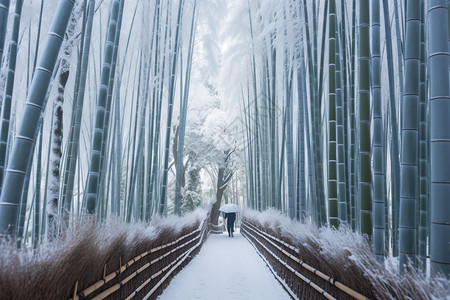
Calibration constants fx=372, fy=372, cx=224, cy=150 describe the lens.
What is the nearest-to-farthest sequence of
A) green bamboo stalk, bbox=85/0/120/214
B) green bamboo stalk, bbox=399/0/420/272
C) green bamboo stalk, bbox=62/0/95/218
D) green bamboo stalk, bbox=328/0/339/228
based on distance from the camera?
green bamboo stalk, bbox=399/0/420/272
green bamboo stalk, bbox=85/0/120/214
green bamboo stalk, bbox=328/0/339/228
green bamboo stalk, bbox=62/0/95/218

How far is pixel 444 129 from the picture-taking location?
1.61 meters

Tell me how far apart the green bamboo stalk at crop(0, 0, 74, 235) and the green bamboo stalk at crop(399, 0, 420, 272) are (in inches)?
68.1

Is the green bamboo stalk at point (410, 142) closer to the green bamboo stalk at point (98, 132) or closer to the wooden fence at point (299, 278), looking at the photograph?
the wooden fence at point (299, 278)

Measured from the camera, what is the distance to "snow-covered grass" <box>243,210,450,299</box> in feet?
4.47

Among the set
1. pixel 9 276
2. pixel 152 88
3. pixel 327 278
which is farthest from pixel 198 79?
pixel 9 276

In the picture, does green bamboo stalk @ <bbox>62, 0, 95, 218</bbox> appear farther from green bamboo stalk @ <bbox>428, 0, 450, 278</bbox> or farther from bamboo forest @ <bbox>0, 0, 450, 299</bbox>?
green bamboo stalk @ <bbox>428, 0, 450, 278</bbox>

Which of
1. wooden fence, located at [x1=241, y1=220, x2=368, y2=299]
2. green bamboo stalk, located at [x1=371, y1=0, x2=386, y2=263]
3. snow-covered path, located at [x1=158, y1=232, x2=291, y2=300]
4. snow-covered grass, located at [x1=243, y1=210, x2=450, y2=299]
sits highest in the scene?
green bamboo stalk, located at [x1=371, y1=0, x2=386, y2=263]

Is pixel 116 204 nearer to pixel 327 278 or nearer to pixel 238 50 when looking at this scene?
pixel 327 278

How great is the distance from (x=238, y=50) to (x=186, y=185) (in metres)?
5.85

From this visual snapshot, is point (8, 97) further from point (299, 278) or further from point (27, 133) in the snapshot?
point (299, 278)

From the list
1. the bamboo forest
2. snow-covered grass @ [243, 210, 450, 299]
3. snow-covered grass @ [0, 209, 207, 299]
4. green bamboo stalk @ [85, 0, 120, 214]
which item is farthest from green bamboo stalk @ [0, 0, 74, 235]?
snow-covered grass @ [243, 210, 450, 299]

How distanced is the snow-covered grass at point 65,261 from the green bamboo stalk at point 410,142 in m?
1.59

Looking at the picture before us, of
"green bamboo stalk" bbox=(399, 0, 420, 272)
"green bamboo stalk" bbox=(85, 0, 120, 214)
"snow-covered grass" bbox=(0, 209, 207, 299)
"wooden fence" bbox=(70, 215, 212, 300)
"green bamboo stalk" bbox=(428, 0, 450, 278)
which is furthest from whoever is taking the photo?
"green bamboo stalk" bbox=(85, 0, 120, 214)

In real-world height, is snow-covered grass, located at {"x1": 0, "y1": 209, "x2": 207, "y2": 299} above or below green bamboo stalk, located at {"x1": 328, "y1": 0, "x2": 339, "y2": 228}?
below
